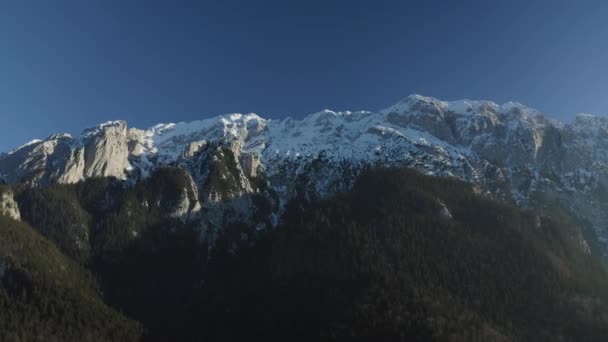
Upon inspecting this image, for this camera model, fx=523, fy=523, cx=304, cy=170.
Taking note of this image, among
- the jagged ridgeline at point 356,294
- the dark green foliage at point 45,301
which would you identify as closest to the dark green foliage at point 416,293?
the jagged ridgeline at point 356,294

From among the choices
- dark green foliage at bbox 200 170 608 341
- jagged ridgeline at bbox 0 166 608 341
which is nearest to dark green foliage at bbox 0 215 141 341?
jagged ridgeline at bbox 0 166 608 341

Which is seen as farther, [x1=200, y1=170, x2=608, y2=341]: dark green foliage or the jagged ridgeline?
[x1=200, y1=170, x2=608, y2=341]: dark green foliage

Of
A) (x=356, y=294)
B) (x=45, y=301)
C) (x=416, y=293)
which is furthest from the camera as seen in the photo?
(x=356, y=294)

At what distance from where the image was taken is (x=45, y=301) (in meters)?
153

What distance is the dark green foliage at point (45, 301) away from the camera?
145 metres

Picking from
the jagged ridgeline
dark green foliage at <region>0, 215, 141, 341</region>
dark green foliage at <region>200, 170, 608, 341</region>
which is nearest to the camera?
dark green foliage at <region>0, 215, 141, 341</region>

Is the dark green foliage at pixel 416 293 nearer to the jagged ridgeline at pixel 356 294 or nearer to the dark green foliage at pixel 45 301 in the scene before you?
the jagged ridgeline at pixel 356 294

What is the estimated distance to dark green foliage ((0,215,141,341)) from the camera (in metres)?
145

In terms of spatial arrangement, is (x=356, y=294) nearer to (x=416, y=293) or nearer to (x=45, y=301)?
Result: (x=416, y=293)

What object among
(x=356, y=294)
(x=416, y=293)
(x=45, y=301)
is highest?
(x=416, y=293)

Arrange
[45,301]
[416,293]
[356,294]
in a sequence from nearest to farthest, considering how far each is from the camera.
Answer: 1. [45,301]
2. [416,293]
3. [356,294]

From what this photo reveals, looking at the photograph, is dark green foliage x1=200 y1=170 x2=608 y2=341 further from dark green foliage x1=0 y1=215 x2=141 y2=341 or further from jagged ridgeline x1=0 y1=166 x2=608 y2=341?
dark green foliage x1=0 y1=215 x2=141 y2=341

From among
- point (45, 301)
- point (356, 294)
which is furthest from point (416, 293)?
point (45, 301)

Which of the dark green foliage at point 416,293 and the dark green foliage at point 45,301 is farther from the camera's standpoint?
the dark green foliage at point 416,293
